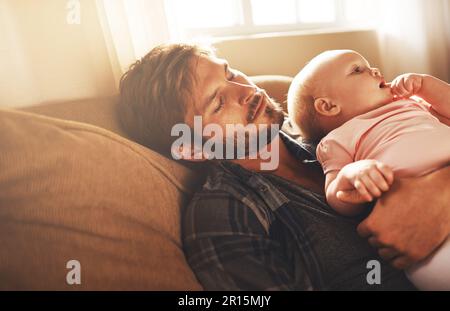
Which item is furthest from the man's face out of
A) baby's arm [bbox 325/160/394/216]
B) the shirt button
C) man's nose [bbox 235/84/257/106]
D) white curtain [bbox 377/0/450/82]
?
white curtain [bbox 377/0/450/82]

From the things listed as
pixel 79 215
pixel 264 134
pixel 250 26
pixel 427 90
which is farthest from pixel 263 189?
pixel 250 26

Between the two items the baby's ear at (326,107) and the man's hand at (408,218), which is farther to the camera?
the baby's ear at (326,107)

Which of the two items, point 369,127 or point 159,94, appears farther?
point 159,94

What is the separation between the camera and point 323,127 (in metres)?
1.09

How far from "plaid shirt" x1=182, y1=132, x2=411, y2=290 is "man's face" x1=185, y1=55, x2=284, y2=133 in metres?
0.16

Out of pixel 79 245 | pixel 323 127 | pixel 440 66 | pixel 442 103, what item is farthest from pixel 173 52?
pixel 440 66

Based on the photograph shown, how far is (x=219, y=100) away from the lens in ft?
3.53

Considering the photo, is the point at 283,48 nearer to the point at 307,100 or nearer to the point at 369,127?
the point at 307,100

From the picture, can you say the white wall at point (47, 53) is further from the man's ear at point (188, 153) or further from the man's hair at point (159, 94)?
the man's ear at point (188, 153)

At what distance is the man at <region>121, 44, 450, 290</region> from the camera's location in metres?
0.80

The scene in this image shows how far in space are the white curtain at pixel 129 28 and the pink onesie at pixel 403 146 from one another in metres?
0.76

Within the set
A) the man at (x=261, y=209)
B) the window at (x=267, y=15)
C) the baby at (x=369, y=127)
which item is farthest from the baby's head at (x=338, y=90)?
the window at (x=267, y=15)

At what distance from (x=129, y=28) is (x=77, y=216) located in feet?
2.83

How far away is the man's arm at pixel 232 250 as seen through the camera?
2.51ft
